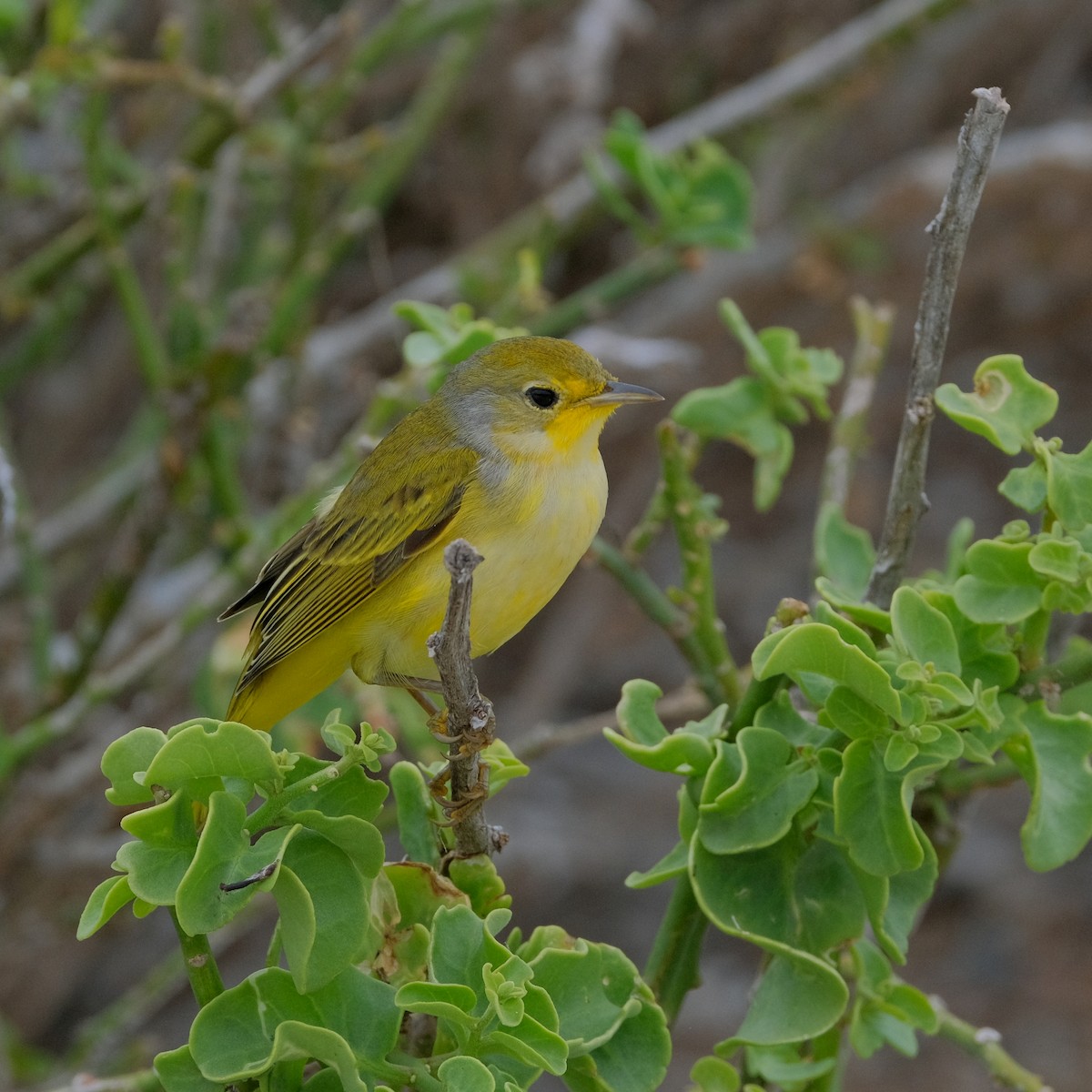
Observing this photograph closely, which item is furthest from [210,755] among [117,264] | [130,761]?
[117,264]

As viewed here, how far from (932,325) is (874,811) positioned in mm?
588

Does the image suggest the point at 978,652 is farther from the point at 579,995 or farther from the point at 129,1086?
the point at 129,1086

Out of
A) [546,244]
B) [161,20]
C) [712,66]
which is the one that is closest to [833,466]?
[546,244]

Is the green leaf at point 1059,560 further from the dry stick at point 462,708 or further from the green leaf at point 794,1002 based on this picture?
the dry stick at point 462,708

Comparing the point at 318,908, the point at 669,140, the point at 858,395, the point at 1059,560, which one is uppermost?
the point at 318,908

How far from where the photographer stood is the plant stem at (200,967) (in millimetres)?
1372

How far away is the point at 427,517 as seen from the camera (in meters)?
2.48

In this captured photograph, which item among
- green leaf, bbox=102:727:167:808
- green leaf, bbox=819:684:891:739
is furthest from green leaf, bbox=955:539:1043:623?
green leaf, bbox=102:727:167:808

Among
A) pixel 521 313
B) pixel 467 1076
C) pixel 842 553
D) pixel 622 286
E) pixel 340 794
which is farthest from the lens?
pixel 521 313

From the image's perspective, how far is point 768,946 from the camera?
1488 mm

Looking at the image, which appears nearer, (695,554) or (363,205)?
(695,554)

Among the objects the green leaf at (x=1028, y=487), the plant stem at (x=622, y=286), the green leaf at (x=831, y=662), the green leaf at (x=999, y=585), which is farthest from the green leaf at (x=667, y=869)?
the plant stem at (x=622, y=286)

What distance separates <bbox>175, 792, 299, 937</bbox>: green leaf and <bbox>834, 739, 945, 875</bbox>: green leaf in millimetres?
527

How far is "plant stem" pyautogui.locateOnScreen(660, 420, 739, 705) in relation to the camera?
213cm
